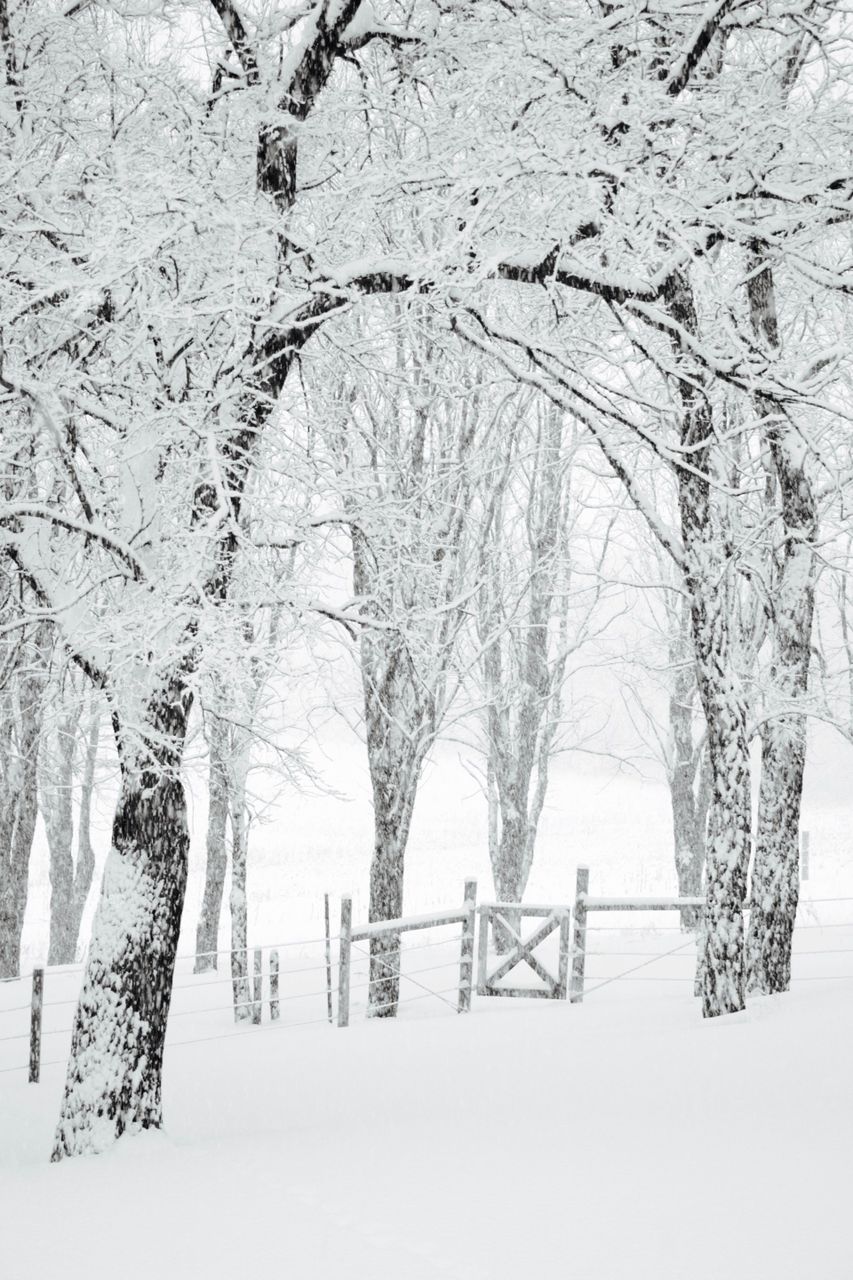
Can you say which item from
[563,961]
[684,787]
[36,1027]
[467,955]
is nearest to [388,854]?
[467,955]

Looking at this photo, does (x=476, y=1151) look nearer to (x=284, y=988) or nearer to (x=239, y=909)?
(x=239, y=909)

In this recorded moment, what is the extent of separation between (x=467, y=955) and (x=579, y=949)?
1.08 metres

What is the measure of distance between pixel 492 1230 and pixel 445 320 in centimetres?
482

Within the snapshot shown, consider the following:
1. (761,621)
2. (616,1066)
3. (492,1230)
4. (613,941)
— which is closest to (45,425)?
(492,1230)

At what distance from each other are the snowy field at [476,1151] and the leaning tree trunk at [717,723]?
45 cm

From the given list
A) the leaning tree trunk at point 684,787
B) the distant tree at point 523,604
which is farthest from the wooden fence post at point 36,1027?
the leaning tree trunk at point 684,787

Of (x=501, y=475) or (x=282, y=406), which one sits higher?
(x=501, y=475)

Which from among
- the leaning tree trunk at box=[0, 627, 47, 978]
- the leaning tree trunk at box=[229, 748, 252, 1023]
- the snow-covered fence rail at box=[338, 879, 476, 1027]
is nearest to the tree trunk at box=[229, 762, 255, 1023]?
Answer: the leaning tree trunk at box=[229, 748, 252, 1023]

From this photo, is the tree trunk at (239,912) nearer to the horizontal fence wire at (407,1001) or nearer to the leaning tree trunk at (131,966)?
the horizontal fence wire at (407,1001)

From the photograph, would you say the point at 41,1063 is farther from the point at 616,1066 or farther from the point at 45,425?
the point at 45,425

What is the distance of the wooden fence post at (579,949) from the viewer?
11.0 m

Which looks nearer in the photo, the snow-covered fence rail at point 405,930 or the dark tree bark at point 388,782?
the snow-covered fence rail at point 405,930

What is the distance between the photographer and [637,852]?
32531 millimetres

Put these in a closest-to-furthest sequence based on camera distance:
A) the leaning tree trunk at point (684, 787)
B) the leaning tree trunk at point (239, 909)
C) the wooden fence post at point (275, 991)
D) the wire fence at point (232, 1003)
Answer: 1. the wire fence at point (232, 1003)
2. the wooden fence post at point (275, 991)
3. the leaning tree trunk at point (239, 909)
4. the leaning tree trunk at point (684, 787)
